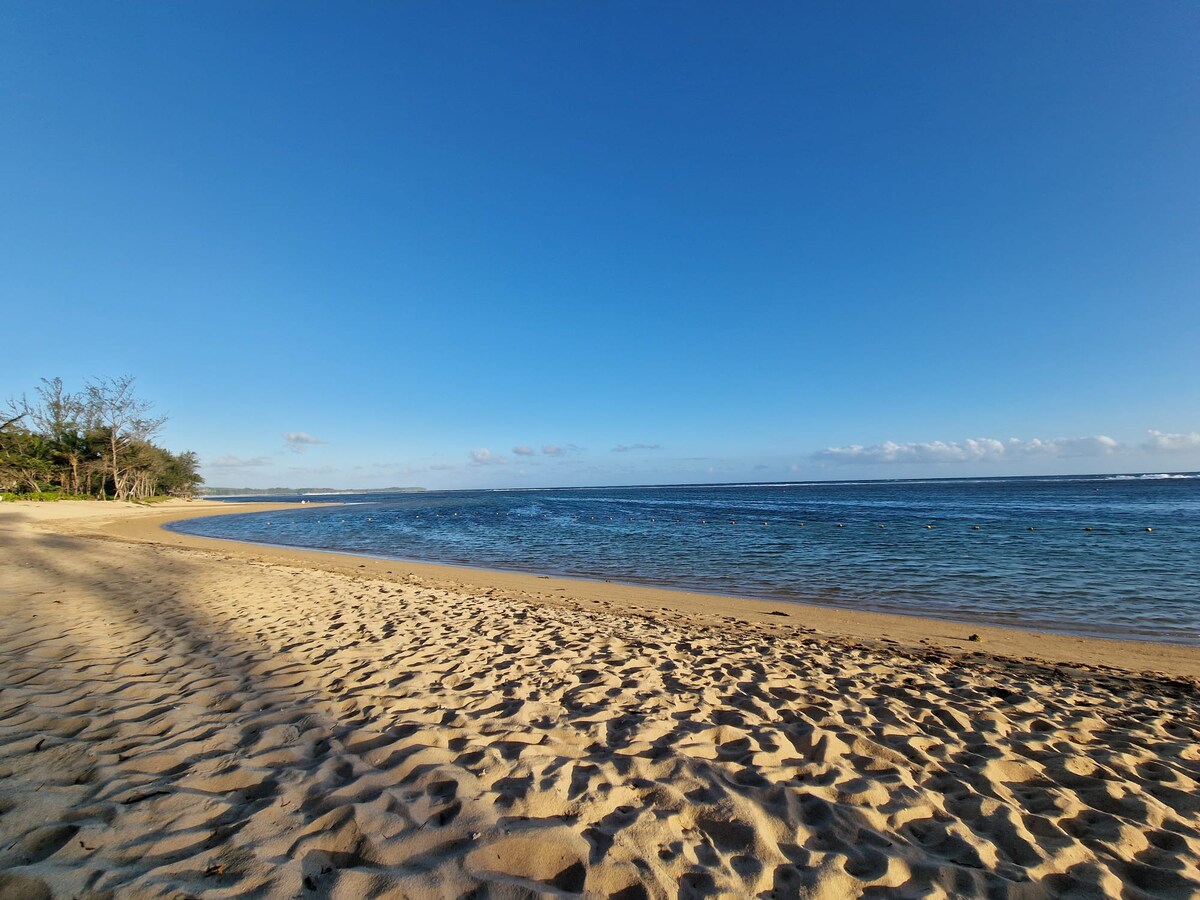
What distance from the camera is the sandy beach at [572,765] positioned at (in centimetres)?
259

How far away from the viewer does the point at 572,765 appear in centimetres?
362

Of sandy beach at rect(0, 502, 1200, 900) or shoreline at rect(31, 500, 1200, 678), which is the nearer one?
sandy beach at rect(0, 502, 1200, 900)

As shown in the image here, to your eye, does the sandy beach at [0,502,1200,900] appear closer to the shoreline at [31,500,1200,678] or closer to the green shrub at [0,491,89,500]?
the shoreline at [31,500,1200,678]

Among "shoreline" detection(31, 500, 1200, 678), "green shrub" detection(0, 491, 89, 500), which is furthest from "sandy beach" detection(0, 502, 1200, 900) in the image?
"green shrub" detection(0, 491, 89, 500)

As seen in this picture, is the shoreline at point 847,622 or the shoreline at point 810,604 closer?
the shoreline at point 847,622

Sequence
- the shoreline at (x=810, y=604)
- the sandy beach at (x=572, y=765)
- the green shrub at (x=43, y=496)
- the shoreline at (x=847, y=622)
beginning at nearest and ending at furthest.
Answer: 1. the sandy beach at (x=572, y=765)
2. the shoreline at (x=847, y=622)
3. the shoreline at (x=810, y=604)
4. the green shrub at (x=43, y=496)

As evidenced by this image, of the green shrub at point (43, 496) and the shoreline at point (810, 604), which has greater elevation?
the green shrub at point (43, 496)

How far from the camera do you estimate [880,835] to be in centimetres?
296

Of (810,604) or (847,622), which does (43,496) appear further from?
(847,622)

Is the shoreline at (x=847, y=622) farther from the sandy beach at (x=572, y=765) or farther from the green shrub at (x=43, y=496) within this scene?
the green shrub at (x=43, y=496)

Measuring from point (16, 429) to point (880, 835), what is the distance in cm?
7572

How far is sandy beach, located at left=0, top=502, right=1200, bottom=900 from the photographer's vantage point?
102 inches

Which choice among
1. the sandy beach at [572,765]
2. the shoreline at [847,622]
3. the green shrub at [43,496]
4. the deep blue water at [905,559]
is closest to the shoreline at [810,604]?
the shoreline at [847,622]

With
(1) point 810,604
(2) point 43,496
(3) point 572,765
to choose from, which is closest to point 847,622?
(1) point 810,604
